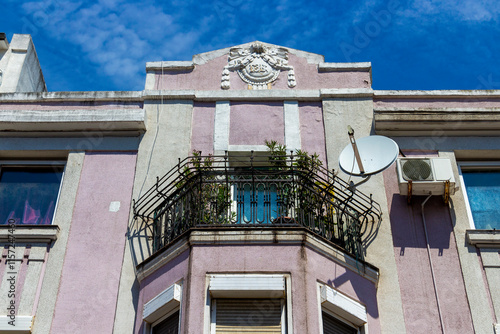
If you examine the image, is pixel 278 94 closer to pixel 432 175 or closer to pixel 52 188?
pixel 432 175

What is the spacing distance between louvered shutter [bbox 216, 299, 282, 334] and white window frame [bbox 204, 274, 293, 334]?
0.21 ft

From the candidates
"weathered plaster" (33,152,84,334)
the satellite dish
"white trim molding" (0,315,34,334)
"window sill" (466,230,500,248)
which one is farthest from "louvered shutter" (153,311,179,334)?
"window sill" (466,230,500,248)

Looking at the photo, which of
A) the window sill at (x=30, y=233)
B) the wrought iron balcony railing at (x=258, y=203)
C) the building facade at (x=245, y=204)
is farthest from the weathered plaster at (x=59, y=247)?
the wrought iron balcony railing at (x=258, y=203)

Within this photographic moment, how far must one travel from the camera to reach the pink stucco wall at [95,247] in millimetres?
9805

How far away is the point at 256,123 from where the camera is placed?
39.9 feet

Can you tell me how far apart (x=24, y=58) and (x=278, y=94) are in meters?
5.02

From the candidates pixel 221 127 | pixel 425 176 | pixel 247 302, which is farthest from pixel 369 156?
pixel 247 302

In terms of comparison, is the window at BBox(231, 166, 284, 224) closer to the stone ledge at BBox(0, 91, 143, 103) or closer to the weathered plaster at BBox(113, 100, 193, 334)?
the weathered plaster at BBox(113, 100, 193, 334)

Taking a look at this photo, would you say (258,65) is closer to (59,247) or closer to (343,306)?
(59,247)

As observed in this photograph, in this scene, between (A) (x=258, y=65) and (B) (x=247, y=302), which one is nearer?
(B) (x=247, y=302)

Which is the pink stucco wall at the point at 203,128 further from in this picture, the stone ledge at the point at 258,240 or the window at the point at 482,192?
the window at the point at 482,192

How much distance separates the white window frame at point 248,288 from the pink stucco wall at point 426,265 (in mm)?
1911

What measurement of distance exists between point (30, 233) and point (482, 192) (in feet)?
23.5

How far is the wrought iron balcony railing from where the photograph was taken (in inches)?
397
